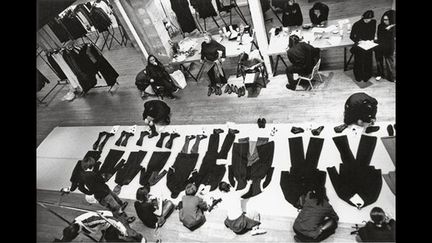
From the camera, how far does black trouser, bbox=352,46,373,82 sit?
7.16 meters

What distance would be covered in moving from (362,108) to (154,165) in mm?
4448

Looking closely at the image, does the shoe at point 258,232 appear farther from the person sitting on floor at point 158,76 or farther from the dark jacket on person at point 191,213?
the person sitting on floor at point 158,76

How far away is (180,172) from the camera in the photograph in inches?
269

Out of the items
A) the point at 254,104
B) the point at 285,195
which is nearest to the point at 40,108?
the point at 254,104

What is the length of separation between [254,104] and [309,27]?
2.35 m

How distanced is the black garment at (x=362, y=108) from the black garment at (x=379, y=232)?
238cm

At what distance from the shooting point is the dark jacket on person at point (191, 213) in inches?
224

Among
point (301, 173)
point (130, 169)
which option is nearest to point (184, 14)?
point (130, 169)

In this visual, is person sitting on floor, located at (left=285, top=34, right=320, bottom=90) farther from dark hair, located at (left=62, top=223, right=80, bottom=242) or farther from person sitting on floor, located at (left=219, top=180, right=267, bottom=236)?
dark hair, located at (left=62, top=223, right=80, bottom=242)

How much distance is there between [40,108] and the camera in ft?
35.8

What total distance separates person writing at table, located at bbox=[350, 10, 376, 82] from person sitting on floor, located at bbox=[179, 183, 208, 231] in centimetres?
455

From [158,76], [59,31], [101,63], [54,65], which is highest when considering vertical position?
[59,31]

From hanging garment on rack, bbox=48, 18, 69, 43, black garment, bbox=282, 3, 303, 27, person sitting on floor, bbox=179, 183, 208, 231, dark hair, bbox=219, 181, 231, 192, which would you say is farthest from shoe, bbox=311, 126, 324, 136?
hanging garment on rack, bbox=48, 18, 69, 43

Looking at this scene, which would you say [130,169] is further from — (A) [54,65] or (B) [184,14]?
(B) [184,14]
